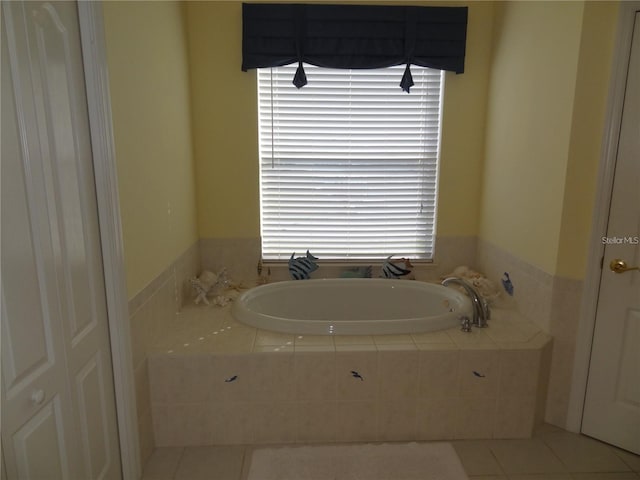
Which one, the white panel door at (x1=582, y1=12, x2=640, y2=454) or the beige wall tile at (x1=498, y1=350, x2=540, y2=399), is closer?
the white panel door at (x1=582, y1=12, x2=640, y2=454)

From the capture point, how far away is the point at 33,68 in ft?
3.94

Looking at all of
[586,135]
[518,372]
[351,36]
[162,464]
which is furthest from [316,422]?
[351,36]

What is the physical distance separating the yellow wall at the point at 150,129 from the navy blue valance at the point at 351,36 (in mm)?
522

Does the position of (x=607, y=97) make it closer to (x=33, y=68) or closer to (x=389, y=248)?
(x=389, y=248)

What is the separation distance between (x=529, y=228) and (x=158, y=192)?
6.87ft

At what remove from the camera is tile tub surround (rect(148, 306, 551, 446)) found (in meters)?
2.08

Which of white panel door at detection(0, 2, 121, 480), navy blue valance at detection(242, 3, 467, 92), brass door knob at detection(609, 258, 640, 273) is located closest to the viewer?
white panel door at detection(0, 2, 121, 480)

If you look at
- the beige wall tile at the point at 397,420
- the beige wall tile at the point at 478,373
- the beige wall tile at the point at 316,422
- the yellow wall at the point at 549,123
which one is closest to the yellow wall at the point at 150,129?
the beige wall tile at the point at 316,422


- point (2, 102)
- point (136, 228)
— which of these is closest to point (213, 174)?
point (136, 228)

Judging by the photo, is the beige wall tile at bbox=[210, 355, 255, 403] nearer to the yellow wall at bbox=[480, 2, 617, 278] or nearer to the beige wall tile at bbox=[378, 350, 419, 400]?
the beige wall tile at bbox=[378, 350, 419, 400]

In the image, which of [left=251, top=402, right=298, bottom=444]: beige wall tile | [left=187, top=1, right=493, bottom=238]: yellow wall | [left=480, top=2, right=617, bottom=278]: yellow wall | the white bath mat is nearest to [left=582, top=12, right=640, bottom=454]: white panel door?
[left=480, top=2, right=617, bottom=278]: yellow wall

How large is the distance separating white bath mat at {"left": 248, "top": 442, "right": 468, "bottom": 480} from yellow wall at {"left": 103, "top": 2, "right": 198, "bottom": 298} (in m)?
1.04

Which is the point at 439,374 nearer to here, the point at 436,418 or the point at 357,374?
the point at 436,418

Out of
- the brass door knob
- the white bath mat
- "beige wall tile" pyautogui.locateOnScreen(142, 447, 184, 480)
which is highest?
the brass door knob
